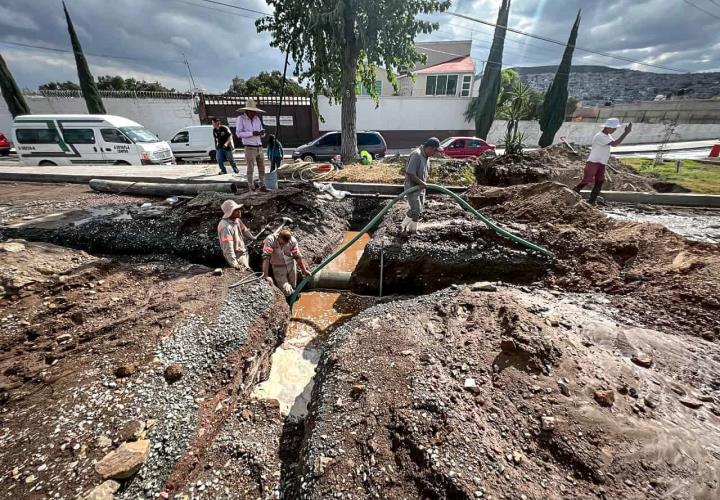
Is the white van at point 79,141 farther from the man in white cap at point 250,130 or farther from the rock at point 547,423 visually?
the rock at point 547,423

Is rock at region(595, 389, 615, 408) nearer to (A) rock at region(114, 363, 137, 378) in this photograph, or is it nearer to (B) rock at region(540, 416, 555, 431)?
(B) rock at region(540, 416, 555, 431)

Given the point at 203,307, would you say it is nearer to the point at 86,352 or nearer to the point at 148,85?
the point at 86,352

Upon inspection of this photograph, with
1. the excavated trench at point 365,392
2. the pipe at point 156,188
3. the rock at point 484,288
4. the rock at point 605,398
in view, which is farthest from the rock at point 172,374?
the pipe at point 156,188

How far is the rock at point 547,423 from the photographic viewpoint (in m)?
2.08

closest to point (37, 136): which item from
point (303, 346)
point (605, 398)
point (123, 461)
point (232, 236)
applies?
point (232, 236)

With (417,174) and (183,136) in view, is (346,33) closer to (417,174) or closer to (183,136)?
(417,174)

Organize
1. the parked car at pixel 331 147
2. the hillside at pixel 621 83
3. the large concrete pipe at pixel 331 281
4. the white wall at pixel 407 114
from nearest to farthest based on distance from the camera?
the large concrete pipe at pixel 331 281, the parked car at pixel 331 147, the white wall at pixel 407 114, the hillside at pixel 621 83

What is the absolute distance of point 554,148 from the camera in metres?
10.3

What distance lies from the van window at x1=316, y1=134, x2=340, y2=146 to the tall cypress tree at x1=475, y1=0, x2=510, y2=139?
37.9ft

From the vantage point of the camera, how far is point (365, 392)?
96.3 inches

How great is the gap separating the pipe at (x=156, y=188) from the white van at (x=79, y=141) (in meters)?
3.45

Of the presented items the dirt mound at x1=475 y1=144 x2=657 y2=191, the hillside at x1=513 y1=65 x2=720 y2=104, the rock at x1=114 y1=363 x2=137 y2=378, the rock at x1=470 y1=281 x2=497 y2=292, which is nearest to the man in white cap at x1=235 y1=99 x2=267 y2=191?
the rock at x1=114 y1=363 x2=137 y2=378

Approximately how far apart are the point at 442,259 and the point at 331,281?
182 cm

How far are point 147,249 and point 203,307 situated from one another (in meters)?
2.84
